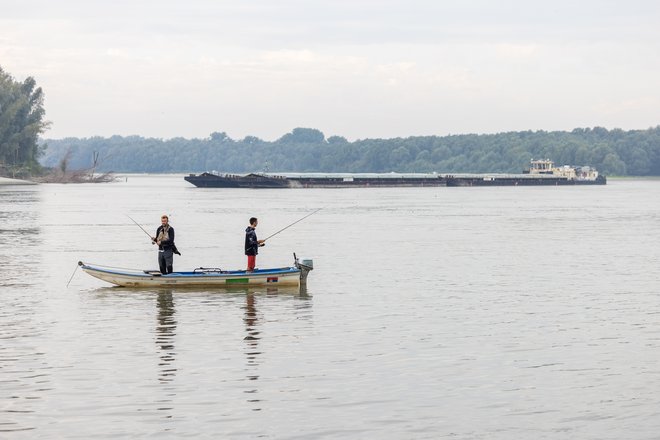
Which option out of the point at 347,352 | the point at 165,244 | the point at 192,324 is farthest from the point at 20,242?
the point at 347,352

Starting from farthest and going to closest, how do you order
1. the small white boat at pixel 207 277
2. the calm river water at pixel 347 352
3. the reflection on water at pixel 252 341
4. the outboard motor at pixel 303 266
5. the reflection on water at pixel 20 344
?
the outboard motor at pixel 303 266 < the small white boat at pixel 207 277 < the reflection on water at pixel 252 341 < the reflection on water at pixel 20 344 < the calm river water at pixel 347 352

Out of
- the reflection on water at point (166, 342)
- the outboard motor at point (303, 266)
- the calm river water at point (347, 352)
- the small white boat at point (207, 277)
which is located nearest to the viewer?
the calm river water at point (347, 352)

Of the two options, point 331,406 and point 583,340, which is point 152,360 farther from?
point 583,340

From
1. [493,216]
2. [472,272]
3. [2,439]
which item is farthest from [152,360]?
[493,216]

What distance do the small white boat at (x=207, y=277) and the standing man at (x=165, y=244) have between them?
30 centimetres

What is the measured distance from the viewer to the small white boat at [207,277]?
3516 centimetres

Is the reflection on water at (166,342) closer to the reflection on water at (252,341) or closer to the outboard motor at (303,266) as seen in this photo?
the reflection on water at (252,341)

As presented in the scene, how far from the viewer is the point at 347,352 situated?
79.4 feet

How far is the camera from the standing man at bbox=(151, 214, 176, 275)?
34.2 m

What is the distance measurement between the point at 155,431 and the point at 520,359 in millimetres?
9329

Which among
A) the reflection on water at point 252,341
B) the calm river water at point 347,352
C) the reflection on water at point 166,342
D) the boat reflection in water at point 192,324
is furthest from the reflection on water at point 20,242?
the reflection on water at point 252,341

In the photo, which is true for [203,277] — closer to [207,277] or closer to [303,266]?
[207,277]

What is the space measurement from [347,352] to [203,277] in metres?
11.9

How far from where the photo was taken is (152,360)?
75.6 ft
